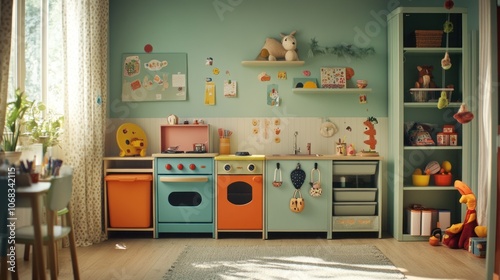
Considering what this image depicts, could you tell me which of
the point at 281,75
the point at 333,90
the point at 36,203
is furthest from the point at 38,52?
the point at 333,90

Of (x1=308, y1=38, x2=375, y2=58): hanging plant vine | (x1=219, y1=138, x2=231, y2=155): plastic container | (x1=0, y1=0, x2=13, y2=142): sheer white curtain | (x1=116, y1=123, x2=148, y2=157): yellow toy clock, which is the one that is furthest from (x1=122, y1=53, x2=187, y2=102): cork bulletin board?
(x1=0, y1=0, x2=13, y2=142): sheer white curtain

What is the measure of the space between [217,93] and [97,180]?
1.55 metres

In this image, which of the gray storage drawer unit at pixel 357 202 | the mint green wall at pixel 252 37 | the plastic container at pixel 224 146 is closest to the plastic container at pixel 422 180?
the gray storage drawer unit at pixel 357 202

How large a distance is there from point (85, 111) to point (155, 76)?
102 cm

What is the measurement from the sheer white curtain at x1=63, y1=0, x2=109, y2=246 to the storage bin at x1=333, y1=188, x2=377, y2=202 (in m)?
2.36

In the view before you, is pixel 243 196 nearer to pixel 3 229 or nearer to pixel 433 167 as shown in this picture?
pixel 433 167

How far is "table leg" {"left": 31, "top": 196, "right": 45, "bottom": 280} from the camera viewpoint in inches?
104

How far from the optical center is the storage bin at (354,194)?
4.93 m

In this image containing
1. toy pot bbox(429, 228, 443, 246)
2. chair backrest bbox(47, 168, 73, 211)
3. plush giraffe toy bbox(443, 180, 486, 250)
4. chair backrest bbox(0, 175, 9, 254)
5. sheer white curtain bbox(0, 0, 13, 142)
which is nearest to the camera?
chair backrest bbox(0, 175, 9, 254)

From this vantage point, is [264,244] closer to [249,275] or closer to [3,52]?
[249,275]

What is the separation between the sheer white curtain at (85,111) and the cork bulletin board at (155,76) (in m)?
0.42

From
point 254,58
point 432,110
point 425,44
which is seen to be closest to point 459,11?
point 425,44

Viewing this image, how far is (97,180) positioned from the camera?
4805 mm

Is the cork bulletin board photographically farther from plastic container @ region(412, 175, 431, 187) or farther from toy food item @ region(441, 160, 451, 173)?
toy food item @ region(441, 160, 451, 173)
